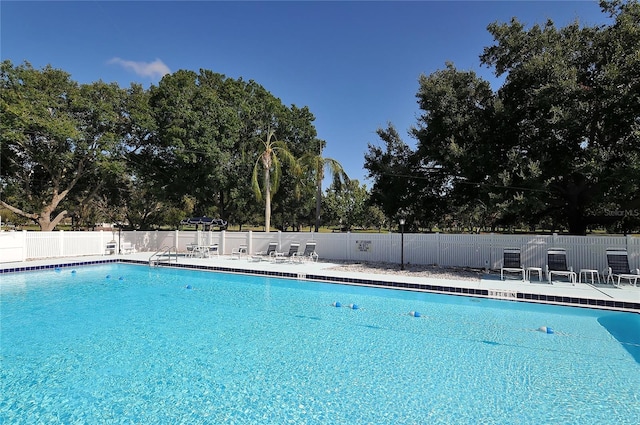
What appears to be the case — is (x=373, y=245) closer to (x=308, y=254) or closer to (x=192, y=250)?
(x=308, y=254)

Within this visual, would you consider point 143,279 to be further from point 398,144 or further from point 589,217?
point 589,217

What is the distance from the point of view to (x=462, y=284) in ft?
33.1

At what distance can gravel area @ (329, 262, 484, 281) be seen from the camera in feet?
38.4

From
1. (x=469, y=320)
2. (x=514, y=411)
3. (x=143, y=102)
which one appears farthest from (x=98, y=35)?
(x=514, y=411)

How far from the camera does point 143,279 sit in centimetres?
1281

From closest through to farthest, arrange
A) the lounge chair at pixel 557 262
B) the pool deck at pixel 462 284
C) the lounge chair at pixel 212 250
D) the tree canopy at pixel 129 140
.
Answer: the pool deck at pixel 462 284, the lounge chair at pixel 557 262, the lounge chair at pixel 212 250, the tree canopy at pixel 129 140

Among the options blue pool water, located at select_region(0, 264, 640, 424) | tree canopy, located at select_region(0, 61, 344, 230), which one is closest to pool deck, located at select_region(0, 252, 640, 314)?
blue pool water, located at select_region(0, 264, 640, 424)

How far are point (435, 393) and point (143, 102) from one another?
2383 cm

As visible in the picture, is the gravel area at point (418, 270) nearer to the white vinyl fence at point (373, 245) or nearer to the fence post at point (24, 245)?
the white vinyl fence at point (373, 245)

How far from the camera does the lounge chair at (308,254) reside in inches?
613

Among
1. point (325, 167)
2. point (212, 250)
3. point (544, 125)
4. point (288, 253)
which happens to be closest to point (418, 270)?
point (288, 253)

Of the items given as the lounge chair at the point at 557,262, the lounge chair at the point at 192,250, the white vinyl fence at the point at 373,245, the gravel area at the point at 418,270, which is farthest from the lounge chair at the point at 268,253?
the lounge chair at the point at 557,262

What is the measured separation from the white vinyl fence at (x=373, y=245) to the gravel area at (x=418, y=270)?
744 mm

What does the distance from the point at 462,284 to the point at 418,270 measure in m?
2.91
